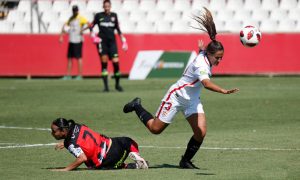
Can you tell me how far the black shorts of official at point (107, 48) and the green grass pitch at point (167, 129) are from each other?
114cm

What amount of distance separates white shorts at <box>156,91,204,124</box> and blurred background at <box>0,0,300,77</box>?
17.1 meters

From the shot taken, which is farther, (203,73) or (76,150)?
(203,73)

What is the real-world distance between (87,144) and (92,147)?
0.27 ft

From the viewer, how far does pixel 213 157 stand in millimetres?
13188

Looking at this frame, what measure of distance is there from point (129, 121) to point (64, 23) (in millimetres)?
15117

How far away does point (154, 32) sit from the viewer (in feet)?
109

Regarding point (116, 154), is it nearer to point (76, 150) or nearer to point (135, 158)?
point (135, 158)

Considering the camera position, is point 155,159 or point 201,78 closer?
point 201,78

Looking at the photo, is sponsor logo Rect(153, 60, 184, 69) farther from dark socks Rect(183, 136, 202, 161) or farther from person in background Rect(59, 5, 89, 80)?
dark socks Rect(183, 136, 202, 161)

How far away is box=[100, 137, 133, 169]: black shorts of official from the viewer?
1197 centimetres

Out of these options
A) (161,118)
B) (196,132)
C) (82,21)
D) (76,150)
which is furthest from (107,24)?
(76,150)

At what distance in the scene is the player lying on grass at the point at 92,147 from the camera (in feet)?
38.3

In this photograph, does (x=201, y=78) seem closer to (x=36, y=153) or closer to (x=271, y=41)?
(x=36, y=153)

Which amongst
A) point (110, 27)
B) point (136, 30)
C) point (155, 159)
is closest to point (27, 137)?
point (155, 159)
